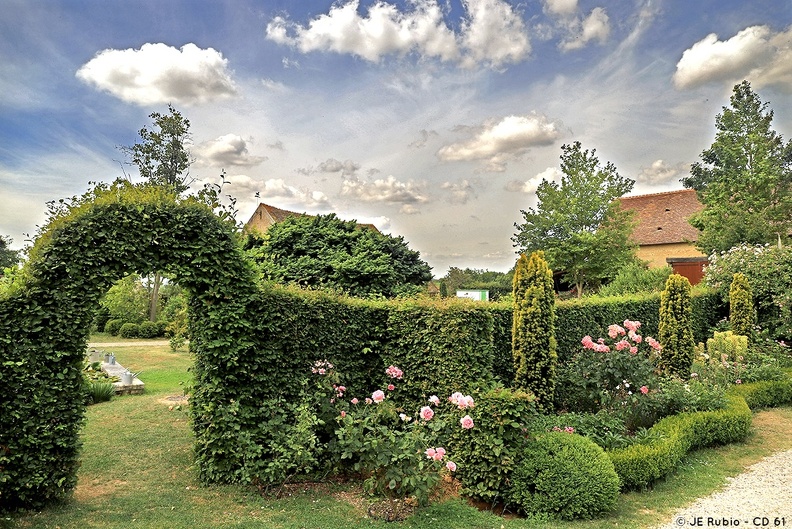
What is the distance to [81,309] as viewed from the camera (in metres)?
5.05

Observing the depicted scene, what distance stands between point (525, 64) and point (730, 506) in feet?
27.8

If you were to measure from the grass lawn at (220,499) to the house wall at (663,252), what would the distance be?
2378 cm

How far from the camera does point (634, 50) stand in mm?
10062

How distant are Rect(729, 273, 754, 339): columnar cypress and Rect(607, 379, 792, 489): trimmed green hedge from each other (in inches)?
137

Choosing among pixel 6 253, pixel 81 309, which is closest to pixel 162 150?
pixel 6 253

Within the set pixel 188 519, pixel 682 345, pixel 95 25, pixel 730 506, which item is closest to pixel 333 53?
pixel 95 25

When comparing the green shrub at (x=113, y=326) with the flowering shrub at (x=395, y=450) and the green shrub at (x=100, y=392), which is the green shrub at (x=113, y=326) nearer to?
the green shrub at (x=100, y=392)

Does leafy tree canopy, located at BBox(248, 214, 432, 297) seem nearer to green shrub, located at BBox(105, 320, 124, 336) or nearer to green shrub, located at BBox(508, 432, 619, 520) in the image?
green shrub, located at BBox(508, 432, 619, 520)

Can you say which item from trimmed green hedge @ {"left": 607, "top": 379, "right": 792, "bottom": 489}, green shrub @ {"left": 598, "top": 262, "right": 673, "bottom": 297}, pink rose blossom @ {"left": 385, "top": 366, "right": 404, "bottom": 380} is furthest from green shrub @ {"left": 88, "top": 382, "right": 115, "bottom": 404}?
green shrub @ {"left": 598, "top": 262, "right": 673, "bottom": 297}

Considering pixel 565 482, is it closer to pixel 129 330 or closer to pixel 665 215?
pixel 129 330

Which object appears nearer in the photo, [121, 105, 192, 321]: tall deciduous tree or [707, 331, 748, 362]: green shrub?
[707, 331, 748, 362]: green shrub

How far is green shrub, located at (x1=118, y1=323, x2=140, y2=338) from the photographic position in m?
23.1

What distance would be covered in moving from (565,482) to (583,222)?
21944mm

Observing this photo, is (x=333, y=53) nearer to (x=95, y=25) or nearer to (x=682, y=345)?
(x=95, y=25)
